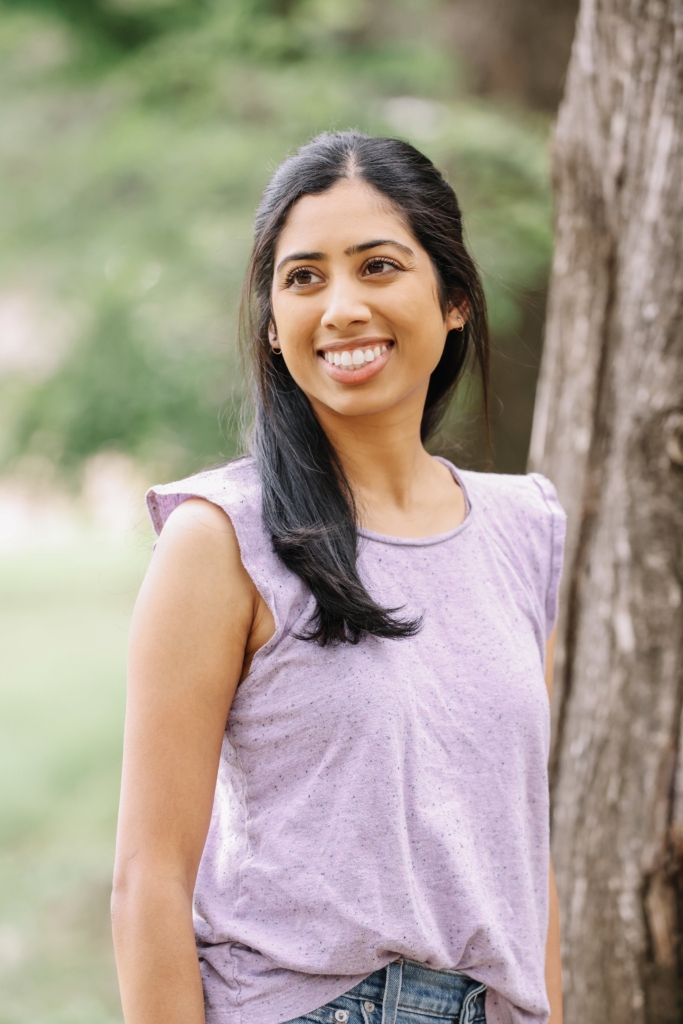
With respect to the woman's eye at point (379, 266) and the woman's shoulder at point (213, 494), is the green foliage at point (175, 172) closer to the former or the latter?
the woman's eye at point (379, 266)

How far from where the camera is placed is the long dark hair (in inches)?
50.2

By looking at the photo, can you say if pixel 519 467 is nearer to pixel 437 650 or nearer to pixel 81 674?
pixel 437 650

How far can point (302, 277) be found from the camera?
141cm

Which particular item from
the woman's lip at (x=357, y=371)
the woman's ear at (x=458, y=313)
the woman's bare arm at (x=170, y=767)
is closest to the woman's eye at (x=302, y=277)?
the woman's lip at (x=357, y=371)

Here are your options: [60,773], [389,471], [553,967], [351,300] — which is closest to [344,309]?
[351,300]

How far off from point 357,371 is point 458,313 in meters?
0.30

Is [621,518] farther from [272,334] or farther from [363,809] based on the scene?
[363,809]

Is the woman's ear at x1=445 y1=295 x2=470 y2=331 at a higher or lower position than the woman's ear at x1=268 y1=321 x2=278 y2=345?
higher

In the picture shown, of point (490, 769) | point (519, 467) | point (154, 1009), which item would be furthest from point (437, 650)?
point (519, 467)

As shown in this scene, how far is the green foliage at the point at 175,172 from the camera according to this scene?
3762mm

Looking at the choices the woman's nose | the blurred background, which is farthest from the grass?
the woman's nose

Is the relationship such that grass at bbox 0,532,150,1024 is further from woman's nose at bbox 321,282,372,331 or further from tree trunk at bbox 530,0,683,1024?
tree trunk at bbox 530,0,683,1024

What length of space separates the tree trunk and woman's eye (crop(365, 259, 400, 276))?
792 mm

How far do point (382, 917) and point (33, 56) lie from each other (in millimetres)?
4255
